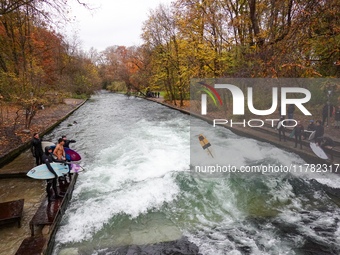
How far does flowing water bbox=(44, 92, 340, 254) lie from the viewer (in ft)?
17.2

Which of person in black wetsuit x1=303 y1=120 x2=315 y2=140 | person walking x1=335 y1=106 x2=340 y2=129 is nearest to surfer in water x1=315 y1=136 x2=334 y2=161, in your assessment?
person in black wetsuit x1=303 y1=120 x2=315 y2=140

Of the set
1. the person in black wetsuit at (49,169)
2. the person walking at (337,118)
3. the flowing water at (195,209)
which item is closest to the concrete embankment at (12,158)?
the flowing water at (195,209)

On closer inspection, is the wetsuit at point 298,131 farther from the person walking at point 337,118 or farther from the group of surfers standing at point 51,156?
the group of surfers standing at point 51,156

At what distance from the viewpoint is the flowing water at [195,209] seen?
5.23 m

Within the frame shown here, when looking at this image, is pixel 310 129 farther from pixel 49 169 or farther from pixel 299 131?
pixel 49 169

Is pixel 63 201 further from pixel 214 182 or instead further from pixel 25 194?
pixel 214 182

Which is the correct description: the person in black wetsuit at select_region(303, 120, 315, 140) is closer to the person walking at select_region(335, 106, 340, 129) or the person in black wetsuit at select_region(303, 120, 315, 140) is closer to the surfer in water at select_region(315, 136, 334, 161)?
the surfer in water at select_region(315, 136, 334, 161)

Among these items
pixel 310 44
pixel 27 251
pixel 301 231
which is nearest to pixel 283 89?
pixel 310 44

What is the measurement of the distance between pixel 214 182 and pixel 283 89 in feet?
20.2

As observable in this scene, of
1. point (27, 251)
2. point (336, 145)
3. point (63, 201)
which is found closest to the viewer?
point (27, 251)

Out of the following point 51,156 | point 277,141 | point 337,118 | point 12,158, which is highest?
point 337,118

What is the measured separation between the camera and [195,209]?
665 centimetres

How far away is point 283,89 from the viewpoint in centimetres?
1042

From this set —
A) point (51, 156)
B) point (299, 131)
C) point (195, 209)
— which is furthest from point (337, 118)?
point (51, 156)
